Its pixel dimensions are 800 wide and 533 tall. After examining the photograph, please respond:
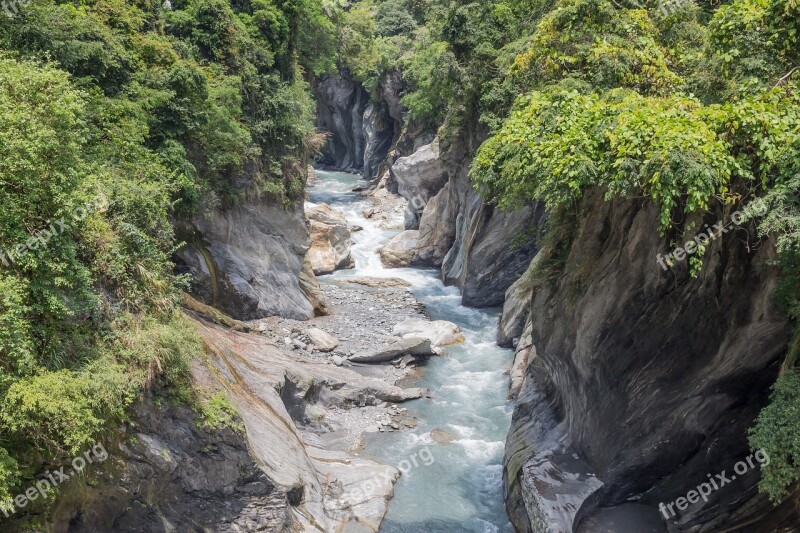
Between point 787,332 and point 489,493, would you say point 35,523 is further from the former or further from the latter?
point 787,332

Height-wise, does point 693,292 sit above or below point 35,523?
above

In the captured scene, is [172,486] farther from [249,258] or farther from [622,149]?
[249,258]

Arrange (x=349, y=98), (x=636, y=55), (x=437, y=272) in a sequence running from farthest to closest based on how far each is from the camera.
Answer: (x=349, y=98)
(x=437, y=272)
(x=636, y=55)

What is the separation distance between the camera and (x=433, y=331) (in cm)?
2411

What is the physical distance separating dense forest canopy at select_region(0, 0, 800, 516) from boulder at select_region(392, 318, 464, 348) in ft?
23.1

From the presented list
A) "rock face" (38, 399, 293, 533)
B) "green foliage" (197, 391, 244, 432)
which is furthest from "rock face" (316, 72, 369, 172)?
"rock face" (38, 399, 293, 533)

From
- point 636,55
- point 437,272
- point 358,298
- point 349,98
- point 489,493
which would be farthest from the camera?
point 349,98

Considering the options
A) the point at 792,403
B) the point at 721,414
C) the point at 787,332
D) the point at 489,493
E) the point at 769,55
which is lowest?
the point at 489,493

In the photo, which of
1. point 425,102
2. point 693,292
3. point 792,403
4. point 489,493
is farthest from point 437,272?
point 792,403

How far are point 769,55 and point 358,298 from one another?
823 inches

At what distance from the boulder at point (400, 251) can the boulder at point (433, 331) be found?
9617 mm

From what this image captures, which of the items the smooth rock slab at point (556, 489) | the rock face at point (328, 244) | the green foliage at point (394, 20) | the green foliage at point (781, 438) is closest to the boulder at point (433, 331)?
the rock face at point (328, 244)

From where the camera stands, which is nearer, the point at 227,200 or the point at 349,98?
the point at 227,200

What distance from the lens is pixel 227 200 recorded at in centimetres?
2141
